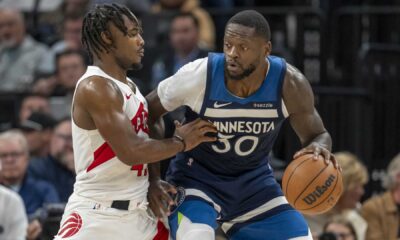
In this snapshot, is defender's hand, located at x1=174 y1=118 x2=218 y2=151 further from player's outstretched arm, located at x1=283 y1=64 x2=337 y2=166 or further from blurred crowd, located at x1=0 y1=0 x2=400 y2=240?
blurred crowd, located at x1=0 y1=0 x2=400 y2=240

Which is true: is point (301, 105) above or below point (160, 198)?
above

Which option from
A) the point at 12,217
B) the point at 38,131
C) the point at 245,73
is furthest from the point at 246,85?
the point at 38,131

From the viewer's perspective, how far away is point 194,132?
→ 19.6 ft

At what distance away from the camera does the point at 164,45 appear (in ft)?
34.7

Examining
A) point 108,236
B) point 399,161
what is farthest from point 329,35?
point 108,236

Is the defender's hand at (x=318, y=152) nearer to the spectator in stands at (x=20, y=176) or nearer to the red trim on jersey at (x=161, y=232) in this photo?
the red trim on jersey at (x=161, y=232)

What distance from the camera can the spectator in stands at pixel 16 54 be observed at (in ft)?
36.6

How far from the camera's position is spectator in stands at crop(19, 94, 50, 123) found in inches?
403

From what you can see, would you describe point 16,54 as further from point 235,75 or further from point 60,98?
point 235,75

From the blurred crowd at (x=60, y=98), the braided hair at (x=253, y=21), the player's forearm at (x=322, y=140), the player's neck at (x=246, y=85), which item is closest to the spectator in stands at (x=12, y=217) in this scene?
the blurred crowd at (x=60, y=98)

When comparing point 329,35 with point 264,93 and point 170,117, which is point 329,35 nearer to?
point 170,117

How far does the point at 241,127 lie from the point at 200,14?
5065 mm

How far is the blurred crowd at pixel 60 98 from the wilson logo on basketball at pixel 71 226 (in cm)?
219

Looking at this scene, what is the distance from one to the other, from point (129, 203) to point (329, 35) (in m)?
5.50
